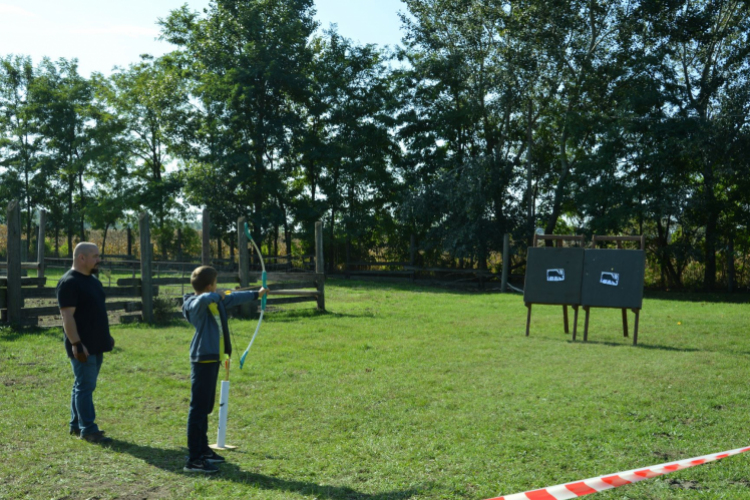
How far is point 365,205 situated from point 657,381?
2348 cm

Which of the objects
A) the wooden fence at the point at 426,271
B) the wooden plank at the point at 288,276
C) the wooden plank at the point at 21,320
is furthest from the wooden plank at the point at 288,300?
the wooden fence at the point at 426,271

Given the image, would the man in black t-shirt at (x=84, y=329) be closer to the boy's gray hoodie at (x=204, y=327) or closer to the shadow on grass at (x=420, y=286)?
the boy's gray hoodie at (x=204, y=327)

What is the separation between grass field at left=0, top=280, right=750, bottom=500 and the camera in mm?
4770

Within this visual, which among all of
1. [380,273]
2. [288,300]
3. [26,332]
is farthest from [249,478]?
[380,273]

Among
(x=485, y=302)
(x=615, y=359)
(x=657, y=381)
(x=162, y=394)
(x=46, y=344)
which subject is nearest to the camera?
(x=162, y=394)

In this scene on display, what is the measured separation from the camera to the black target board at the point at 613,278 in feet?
39.0

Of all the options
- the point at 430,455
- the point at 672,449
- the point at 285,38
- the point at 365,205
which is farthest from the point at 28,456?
the point at 285,38

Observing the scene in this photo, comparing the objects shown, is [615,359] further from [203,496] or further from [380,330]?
[203,496]

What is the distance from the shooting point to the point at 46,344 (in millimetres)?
10508

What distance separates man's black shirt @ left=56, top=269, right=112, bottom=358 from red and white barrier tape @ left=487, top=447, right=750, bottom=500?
3.71m

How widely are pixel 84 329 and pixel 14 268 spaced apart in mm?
6791

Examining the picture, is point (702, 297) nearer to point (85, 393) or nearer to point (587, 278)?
point (587, 278)

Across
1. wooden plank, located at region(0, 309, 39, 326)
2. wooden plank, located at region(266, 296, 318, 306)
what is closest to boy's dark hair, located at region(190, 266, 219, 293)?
wooden plank, located at region(0, 309, 39, 326)

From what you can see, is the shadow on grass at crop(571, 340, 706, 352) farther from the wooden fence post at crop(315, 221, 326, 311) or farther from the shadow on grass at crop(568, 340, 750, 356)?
the wooden fence post at crop(315, 221, 326, 311)
